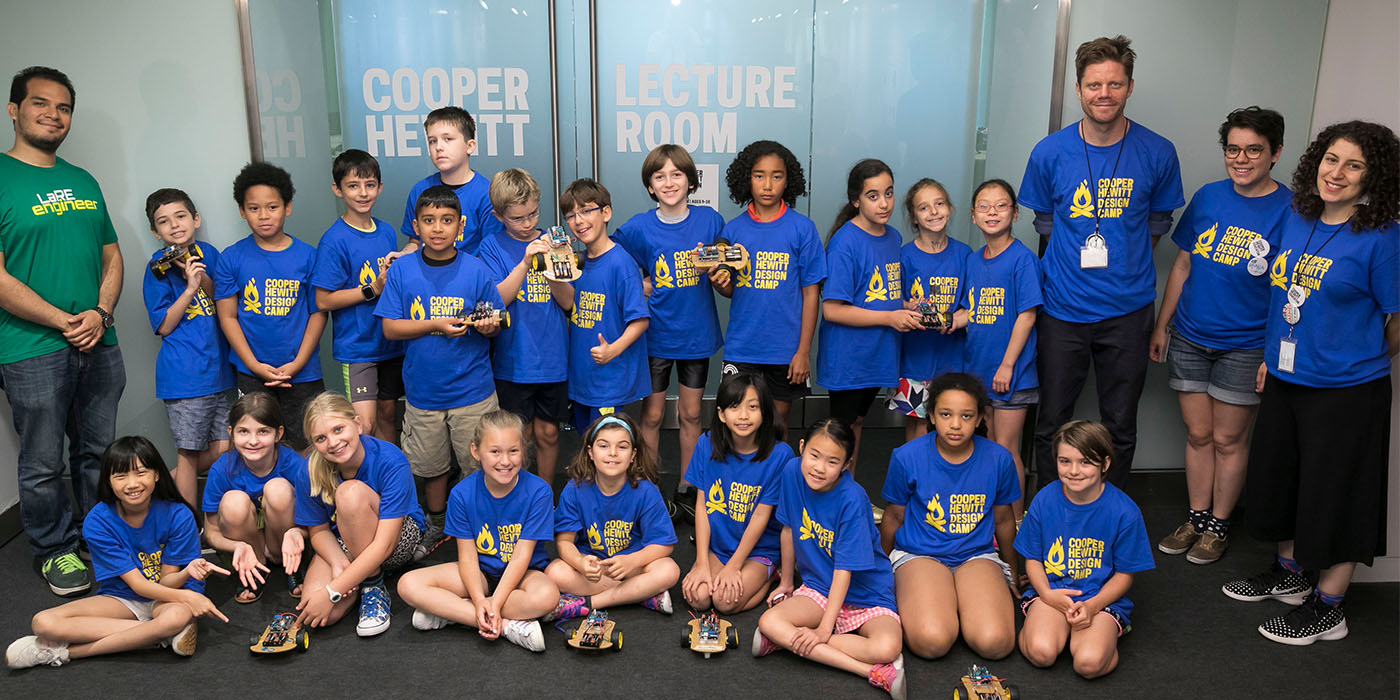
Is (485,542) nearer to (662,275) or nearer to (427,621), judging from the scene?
(427,621)

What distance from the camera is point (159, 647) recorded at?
9.36 ft

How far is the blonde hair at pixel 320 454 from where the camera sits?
9.81 feet

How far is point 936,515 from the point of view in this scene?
304cm

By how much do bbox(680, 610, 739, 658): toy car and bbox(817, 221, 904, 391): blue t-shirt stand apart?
43.2 inches

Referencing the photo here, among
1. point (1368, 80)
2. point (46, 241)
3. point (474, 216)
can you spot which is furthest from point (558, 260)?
point (1368, 80)

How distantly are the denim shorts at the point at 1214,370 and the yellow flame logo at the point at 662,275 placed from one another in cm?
186

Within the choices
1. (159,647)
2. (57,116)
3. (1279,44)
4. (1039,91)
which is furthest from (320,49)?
(1279,44)

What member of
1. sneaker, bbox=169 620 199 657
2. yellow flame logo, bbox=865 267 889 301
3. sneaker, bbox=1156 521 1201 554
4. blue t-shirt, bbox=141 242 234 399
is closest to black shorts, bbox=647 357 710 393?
yellow flame logo, bbox=865 267 889 301

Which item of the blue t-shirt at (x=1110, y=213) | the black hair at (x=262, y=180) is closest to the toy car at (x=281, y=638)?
the black hair at (x=262, y=180)

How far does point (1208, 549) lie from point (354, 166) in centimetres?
341

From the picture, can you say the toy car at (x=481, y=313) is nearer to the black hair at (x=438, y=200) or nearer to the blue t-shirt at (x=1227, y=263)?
the black hair at (x=438, y=200)

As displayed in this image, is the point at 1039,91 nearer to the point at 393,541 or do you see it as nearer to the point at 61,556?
the point at 393,541

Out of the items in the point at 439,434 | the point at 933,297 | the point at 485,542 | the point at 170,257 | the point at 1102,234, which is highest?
the point at 1102,234

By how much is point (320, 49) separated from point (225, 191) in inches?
31.5
